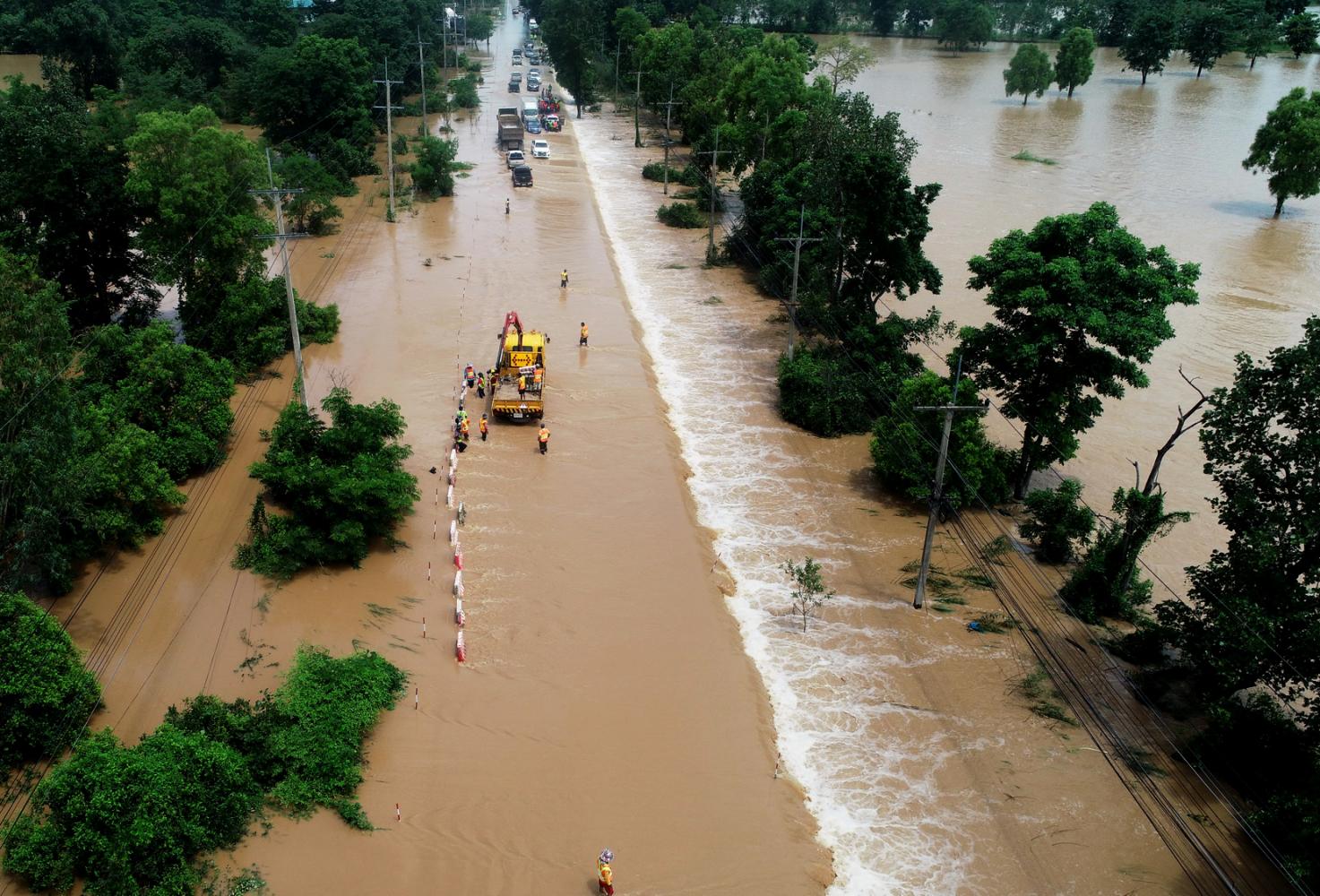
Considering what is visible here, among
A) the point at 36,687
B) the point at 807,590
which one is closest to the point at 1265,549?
the point at 807,590

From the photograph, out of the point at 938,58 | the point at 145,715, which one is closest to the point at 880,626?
the point at 145,715

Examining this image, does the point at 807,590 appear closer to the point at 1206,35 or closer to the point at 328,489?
the point at 328,489

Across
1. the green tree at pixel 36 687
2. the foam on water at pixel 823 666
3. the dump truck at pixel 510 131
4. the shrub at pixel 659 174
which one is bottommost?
the foam on water at pixel 823 666

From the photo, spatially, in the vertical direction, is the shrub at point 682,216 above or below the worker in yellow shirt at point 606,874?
above

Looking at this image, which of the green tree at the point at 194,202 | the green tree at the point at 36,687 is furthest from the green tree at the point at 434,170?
the green tree at the point at 36,687

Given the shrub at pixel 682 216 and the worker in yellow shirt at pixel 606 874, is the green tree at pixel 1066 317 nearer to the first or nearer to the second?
the worker in yellow shirt at pixel 606 874

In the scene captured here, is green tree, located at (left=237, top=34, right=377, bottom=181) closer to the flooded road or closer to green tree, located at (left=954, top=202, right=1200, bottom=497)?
the flooded road
